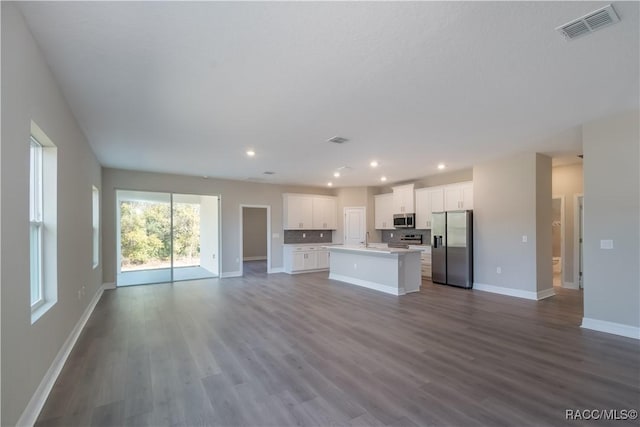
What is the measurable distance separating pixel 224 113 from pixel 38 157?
5.88 feet

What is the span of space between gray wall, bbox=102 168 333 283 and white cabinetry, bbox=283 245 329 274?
1.21 feet

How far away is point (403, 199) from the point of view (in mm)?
8453

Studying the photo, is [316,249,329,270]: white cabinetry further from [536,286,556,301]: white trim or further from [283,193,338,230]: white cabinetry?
[536,286,556,301]: white trim

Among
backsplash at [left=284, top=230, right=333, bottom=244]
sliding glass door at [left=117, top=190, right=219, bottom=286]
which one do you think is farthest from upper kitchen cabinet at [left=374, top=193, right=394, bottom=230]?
sliding glass door at [left=117, top=190, right=219, bottom=286]

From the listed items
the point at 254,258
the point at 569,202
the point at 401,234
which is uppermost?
the point at 569,202

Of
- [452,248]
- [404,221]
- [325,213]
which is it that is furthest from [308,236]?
[452,248]

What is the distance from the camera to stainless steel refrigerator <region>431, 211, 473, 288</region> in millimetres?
6516

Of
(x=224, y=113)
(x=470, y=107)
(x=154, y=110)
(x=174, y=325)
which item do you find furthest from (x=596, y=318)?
(x=154, y=110)

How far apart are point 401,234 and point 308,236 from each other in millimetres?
2963

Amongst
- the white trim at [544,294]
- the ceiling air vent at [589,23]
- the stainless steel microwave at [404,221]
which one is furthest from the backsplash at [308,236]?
the ceiling air vent at [589,23]

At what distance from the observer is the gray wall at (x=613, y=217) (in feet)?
11.9

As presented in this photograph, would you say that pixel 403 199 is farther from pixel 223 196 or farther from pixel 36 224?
pixel 36 224

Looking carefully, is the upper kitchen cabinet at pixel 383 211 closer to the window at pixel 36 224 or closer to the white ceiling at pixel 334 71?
the white ceiling at pixel 334 71

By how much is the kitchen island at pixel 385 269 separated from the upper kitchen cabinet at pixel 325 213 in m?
2.57
